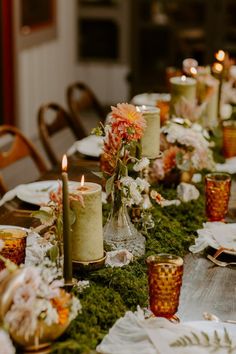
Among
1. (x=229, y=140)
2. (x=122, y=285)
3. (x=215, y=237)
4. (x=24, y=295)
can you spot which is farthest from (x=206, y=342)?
(x=229, y=140)

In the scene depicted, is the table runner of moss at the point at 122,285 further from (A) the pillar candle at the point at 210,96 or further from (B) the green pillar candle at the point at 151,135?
(A) the pillar candle at the point at 210,96

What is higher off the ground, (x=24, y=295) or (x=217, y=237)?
(x=24, y=295)

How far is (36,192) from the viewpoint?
2475 mm

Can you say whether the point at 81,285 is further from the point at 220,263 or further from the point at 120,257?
the point at 220,263

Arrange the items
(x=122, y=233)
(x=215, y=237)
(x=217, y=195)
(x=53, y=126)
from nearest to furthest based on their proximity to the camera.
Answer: (x=122, y=233), (x=215, y=237), (x=217, y=195), (x=53, y=126)

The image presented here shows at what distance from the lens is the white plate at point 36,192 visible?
2383mm

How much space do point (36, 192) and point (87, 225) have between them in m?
0.85

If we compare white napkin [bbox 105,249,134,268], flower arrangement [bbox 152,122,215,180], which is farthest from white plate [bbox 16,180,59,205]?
white napkin [bbox 105,249,134,268]

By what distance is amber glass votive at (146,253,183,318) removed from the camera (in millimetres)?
1527

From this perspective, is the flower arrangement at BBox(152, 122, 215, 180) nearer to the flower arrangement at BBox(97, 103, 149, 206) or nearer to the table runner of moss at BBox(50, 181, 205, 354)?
the table runner of moss at BBox(50, 181, 205, 354)

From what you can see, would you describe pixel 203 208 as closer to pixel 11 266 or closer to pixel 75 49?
pixel 11 266

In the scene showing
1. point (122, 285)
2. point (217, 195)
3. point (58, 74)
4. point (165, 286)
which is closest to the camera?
point (165, 286)

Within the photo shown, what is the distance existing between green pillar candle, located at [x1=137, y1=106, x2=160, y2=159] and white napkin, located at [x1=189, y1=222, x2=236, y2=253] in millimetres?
250

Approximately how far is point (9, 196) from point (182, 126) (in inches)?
23.8
